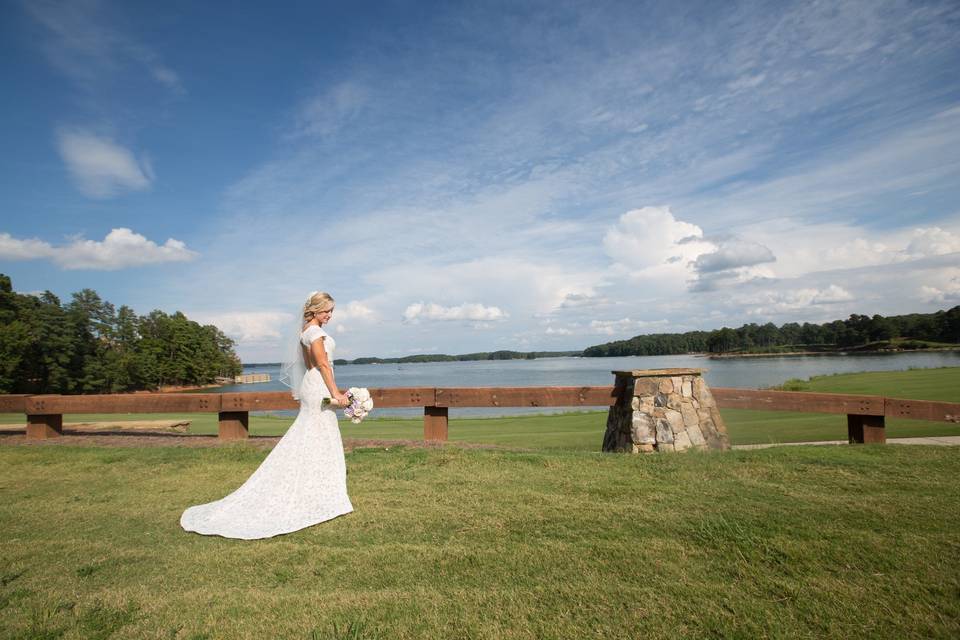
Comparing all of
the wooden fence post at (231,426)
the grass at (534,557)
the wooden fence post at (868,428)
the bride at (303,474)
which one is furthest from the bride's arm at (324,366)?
the wooden fence post at (868,428)

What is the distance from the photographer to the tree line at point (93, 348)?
46.0 m

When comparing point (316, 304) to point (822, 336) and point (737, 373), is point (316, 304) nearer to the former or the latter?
point (737, 373)

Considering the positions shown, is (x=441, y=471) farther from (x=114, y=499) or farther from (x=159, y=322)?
(x=159, y=322)

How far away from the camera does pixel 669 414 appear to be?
7070 millimetres

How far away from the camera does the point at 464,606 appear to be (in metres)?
2.93

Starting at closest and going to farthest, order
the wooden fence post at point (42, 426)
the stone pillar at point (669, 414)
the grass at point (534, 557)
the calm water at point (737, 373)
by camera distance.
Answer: the grass at point (534, 557), the stone pillar at point (669, 414), the wooden fence post at point (42, 426), the calm water at point (737, 373)

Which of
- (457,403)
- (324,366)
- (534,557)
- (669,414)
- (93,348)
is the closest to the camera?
(534,557)

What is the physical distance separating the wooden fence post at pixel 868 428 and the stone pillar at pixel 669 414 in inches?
81.1

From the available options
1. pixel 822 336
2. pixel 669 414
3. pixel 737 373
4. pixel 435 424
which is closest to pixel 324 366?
pixel 435 424

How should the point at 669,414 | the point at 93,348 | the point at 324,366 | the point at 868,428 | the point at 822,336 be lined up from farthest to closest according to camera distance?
the point at 822,336 → the point at 93,348 → the point at 868,428 → the point at 669,414 → the point at 324,366

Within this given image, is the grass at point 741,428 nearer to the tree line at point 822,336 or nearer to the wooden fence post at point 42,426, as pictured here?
the wooden fence post at point 42,426

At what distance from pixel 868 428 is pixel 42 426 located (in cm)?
1346

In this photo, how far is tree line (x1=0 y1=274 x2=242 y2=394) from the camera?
4600 cm

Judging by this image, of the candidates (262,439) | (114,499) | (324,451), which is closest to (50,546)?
(114,499)
